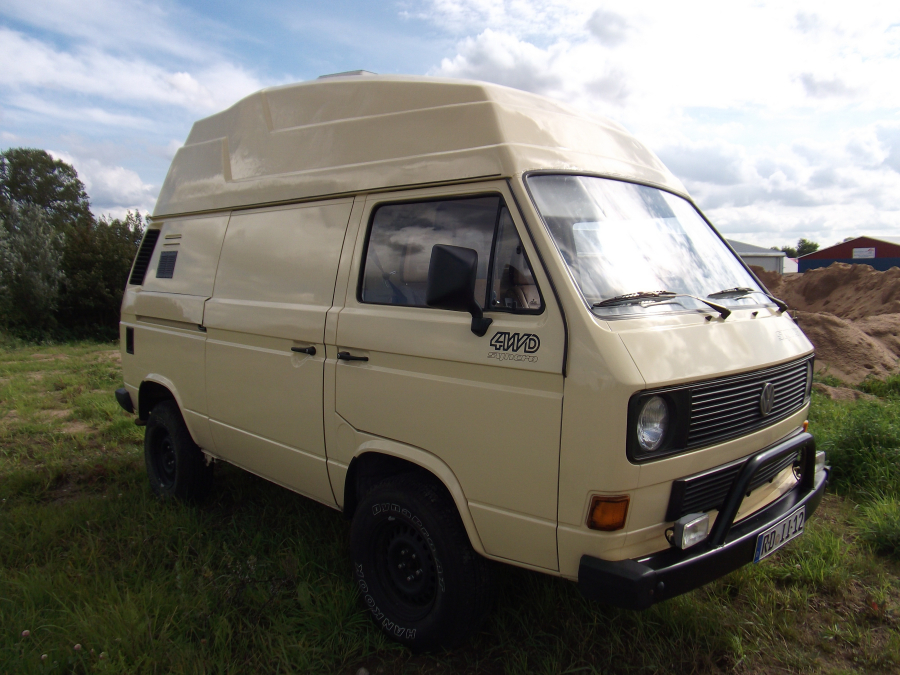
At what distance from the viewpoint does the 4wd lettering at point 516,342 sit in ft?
7.96

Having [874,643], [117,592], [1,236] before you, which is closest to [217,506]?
[117,592]

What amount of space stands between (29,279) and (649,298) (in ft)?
76.8

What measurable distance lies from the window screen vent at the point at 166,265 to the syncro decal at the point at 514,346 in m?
3.24

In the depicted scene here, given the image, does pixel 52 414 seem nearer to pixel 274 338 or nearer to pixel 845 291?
pixel 274 338

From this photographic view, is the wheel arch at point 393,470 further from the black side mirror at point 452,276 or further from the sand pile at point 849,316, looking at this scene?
the sand pile at point 849,316

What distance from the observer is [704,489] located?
252cm

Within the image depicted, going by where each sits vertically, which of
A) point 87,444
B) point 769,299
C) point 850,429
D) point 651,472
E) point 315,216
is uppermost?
point 315,216

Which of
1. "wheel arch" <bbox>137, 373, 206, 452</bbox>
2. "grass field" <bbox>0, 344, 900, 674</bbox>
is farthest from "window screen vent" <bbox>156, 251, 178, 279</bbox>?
"grass field" <bbox>0, 344, 900, 674</bbox>

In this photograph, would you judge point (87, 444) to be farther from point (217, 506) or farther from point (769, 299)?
point (769, 299)

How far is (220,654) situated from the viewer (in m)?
2.91

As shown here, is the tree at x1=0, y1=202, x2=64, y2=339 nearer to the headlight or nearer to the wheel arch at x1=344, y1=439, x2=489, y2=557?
the wheel arch at x1=344, y1=439, x2=489, y2=557

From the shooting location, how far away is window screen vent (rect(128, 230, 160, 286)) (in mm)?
5164

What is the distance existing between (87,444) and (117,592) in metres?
3.77

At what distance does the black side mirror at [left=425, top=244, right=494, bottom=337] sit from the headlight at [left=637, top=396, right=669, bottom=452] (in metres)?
0.79
